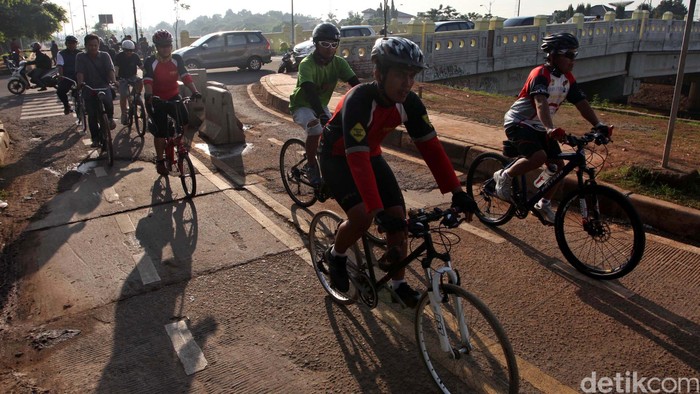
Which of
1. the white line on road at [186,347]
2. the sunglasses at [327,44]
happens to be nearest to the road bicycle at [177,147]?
the sunglasses at [327,44]

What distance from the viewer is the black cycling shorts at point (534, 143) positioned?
4.77 m

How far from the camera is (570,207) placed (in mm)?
4336

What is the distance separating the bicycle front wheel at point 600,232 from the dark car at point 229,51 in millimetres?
21699

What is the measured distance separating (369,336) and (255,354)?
796 mm

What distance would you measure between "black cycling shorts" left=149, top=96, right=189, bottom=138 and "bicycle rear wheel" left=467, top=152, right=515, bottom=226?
3906mm

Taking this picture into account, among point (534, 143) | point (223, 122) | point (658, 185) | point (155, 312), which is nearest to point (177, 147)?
point (223, 122)

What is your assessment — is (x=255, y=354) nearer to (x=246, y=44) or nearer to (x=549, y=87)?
(x=549, y=87)

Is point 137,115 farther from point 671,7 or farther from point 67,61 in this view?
point 671,7

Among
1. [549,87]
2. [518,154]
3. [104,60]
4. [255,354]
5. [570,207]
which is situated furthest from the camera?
[104,60]

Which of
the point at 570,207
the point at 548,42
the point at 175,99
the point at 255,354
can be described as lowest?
the point at 255,354

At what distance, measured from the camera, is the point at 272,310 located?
12.8 ft

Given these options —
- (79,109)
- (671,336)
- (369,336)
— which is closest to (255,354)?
(369,336)

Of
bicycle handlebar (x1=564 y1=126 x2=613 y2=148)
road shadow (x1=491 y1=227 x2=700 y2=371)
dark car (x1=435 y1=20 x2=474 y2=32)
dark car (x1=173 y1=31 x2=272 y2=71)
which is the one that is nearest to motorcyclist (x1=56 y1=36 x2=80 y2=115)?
bicycle handlebar (x1=564 y1=126 x2=613 y2=148)

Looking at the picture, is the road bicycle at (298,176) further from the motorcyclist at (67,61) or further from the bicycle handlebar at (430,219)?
the motorcyclist at (67,61)
